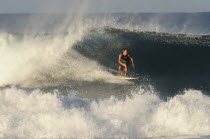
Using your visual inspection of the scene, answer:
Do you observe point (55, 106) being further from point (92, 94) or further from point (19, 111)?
point (92, 94)

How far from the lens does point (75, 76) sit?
1530 cm

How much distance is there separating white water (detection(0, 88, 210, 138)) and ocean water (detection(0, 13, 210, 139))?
0.02 m

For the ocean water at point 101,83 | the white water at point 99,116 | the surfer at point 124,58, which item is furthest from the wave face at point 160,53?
the white water at point 99,116

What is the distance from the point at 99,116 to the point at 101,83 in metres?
4.16

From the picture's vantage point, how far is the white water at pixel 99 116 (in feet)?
31.4

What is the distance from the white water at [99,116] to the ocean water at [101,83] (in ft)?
0.08

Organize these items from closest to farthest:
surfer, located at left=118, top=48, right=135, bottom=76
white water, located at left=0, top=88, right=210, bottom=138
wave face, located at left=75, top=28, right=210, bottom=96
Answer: white water, located at left=0, top=88, right=210, bottom=138
surfer, located at left=118, top=48, right=135, bottom=76
wave face, located at left=75, top=28, right=210, bottom=96

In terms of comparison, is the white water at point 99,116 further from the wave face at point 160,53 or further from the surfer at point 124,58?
the wave face at point 160,53

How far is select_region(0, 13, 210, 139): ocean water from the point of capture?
32.2ft

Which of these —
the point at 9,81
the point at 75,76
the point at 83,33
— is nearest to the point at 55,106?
the point at 75,76

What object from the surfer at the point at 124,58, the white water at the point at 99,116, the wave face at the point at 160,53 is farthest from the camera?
the wave face at the point at 160,53

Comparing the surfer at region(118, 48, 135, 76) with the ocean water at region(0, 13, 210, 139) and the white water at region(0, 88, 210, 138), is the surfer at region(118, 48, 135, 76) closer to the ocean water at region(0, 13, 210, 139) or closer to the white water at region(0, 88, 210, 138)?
the ocean water at region(0, 13, 210, 139)

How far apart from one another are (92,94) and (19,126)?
4634mm

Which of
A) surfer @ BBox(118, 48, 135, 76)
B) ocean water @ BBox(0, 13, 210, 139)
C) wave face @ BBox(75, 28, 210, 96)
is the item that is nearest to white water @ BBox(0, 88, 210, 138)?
ocean water @ BBox(0, 13, 210, 139)
